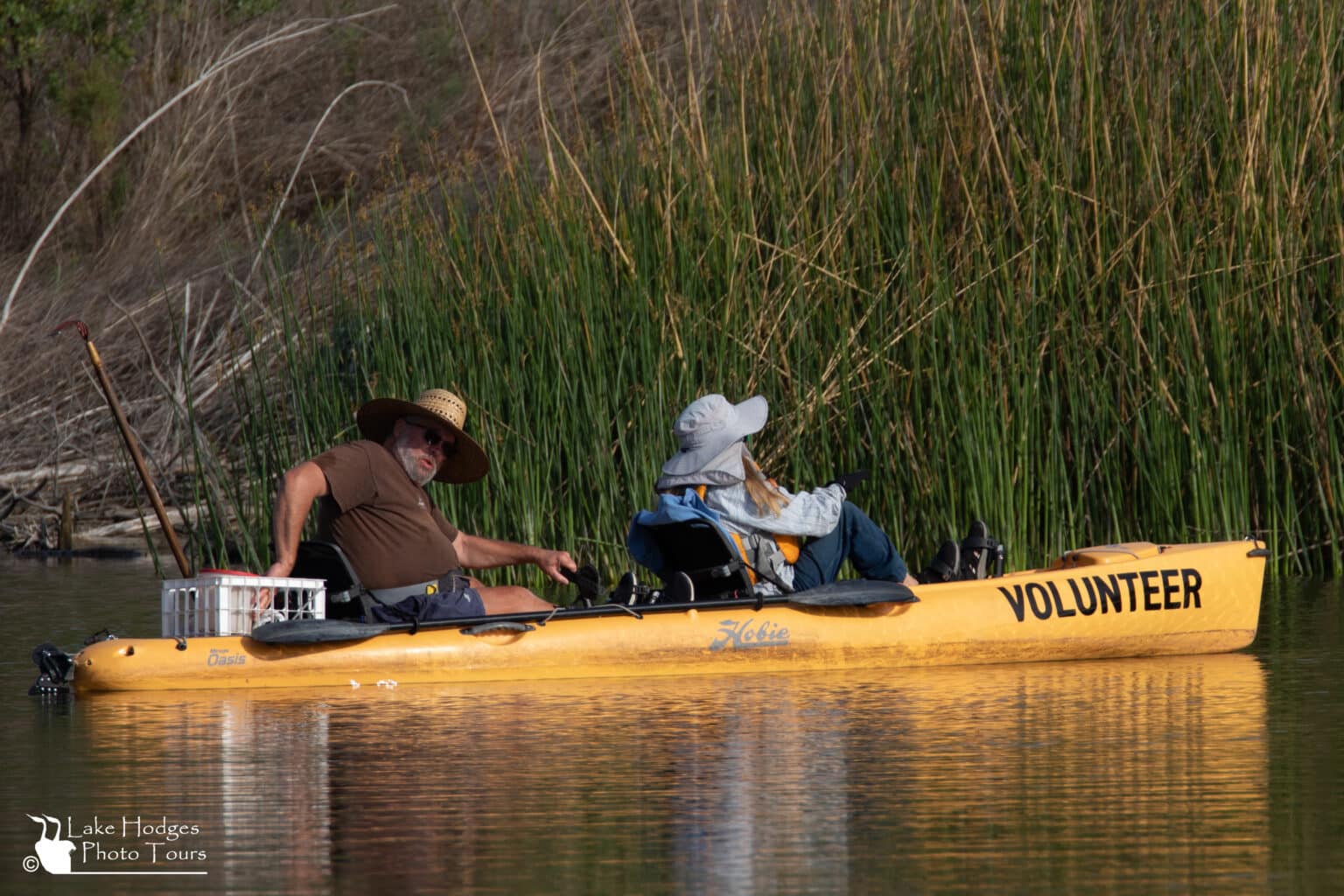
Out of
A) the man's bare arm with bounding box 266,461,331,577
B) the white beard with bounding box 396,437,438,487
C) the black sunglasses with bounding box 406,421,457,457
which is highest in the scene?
the black sunglasses with bounding box 406,421,457,457

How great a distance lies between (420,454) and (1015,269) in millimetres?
3715

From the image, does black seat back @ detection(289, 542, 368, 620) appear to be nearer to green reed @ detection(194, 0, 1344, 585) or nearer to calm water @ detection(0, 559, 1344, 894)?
calm water @ detection(0, 559, 1344, 894)

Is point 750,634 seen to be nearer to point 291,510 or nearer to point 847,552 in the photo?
point 847,552

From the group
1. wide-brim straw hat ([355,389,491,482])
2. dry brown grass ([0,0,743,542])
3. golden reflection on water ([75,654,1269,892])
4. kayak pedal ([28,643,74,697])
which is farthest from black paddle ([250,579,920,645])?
A: dry brown grass ([0,0,743,542])

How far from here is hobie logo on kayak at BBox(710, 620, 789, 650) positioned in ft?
26.2

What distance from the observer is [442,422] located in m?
8.17

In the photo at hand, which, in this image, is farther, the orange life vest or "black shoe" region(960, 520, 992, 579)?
"black shoe" region(960, 520, 992, 579)

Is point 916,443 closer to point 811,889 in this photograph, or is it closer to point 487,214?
point 487,214

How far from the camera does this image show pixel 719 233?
35.7ft

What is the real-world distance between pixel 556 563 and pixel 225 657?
1.35 meters

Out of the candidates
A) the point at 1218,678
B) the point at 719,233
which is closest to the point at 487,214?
the point at 719,233

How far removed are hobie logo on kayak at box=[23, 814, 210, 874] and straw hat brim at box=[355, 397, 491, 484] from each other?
10.5ft

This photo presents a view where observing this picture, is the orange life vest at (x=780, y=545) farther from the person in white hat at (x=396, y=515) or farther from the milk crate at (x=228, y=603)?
the milk crate at (x=228, y=603)

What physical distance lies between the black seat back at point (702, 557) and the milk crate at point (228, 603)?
4.07 ft
